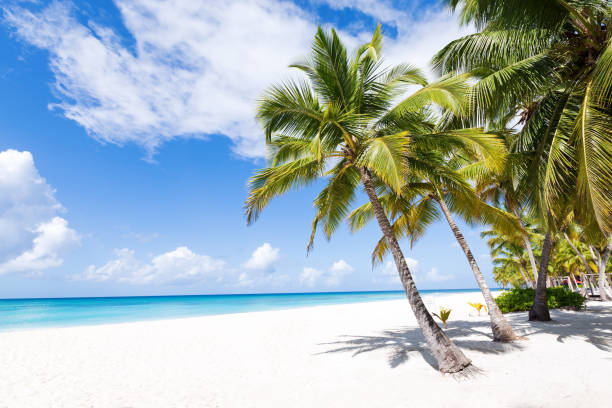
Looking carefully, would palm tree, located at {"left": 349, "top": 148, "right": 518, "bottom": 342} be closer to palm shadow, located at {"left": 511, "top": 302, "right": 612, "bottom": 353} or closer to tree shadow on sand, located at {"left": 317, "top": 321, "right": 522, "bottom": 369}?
tree shadow on sand, located at {"left": 317, "top": 321, "right": 522, "bottom": 369}

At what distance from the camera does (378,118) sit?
6832 mm

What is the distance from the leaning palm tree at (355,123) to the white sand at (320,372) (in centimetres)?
94

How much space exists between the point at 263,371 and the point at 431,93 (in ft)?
20.6

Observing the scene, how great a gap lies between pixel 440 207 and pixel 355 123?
4.94 metres

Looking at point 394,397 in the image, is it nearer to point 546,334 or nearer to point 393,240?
point 393,240

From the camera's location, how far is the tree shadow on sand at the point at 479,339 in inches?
268

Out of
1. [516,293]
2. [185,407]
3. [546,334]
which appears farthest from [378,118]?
[516,293]

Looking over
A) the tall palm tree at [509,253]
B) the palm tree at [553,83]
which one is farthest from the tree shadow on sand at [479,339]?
the tall palm tree at [509,253]

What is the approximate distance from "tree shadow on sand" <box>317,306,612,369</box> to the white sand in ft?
0.09

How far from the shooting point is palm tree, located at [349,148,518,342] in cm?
701

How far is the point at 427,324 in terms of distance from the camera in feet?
18.8

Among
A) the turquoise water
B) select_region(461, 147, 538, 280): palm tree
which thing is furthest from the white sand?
the turquoise water

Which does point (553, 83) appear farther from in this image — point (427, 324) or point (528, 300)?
point (528, 300)

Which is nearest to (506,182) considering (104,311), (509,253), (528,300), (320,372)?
(320,372)
